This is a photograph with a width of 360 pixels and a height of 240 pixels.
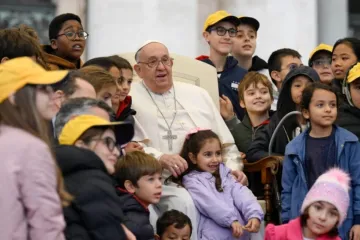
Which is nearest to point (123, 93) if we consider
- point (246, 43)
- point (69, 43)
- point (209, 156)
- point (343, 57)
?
point (209, 156)

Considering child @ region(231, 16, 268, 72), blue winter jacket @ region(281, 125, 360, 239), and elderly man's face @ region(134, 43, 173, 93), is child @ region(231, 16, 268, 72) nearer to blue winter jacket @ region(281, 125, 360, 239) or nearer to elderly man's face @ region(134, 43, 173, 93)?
elderly man's face @ region(134, 43, 173, 93)

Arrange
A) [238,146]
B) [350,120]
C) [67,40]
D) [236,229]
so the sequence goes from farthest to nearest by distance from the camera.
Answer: [238,146]
[67,40]
[350,120]
[236,229]

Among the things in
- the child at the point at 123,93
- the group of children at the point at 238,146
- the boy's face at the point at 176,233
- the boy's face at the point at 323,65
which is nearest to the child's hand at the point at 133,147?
the group of children at the point at 238,146

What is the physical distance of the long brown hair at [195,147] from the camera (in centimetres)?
819

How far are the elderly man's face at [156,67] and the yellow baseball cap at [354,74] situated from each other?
3.90 ft

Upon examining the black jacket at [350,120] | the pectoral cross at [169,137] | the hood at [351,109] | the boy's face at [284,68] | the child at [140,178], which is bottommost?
the child at [140,178]

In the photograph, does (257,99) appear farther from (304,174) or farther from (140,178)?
(140,178)

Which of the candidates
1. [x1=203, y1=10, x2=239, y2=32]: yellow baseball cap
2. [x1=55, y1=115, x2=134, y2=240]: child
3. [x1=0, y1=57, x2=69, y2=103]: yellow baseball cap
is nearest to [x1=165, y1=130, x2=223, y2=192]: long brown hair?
[x1=203, y1=10, x2=239, y2=32]: yellow baseball cap

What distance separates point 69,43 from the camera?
8750mm

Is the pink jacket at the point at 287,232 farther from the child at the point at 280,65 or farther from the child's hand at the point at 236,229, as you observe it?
the child at the point at 280,65

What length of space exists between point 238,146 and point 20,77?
416cm

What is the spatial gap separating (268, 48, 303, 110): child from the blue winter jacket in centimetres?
193

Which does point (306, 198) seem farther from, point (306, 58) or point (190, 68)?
point (306, 58)

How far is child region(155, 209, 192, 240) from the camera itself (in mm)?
7695
